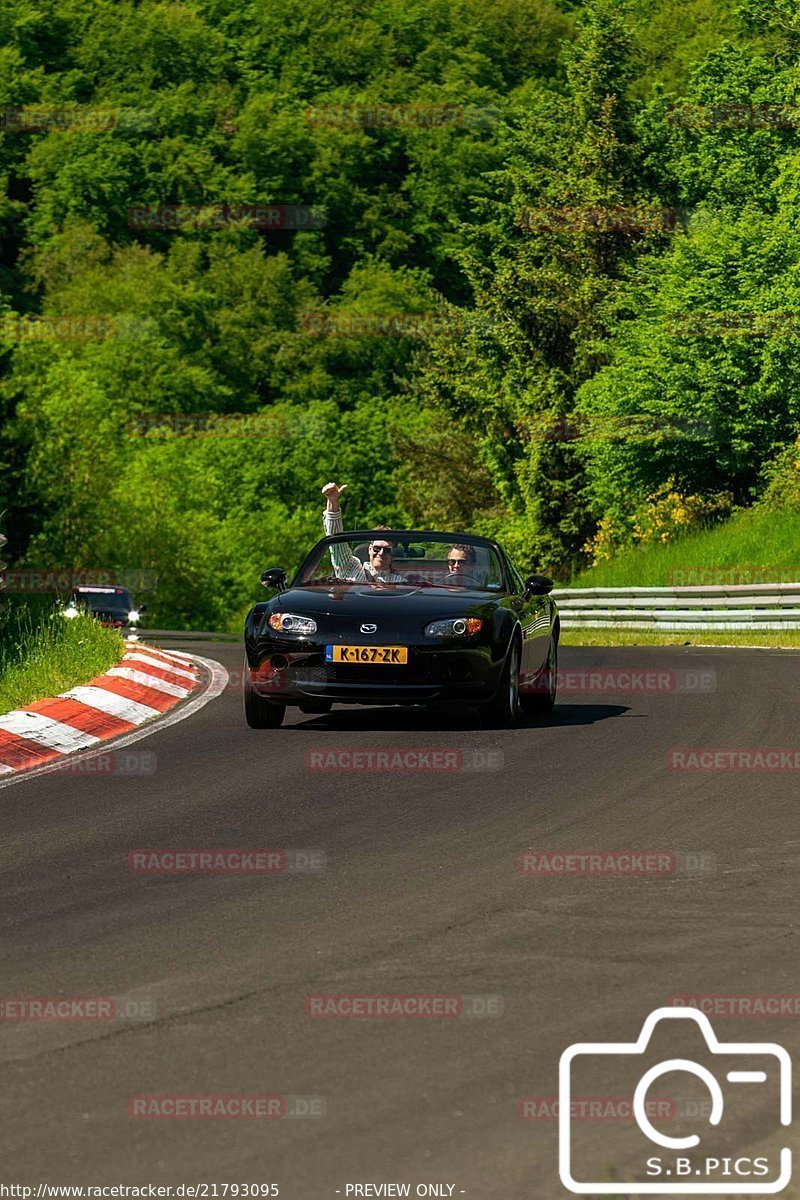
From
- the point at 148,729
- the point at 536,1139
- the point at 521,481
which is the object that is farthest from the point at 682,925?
the point at 521,481

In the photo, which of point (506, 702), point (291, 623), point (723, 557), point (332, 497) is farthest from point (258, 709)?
point (723, 557)

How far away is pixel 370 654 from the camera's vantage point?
557 inches

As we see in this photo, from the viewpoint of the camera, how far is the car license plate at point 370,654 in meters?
14.1

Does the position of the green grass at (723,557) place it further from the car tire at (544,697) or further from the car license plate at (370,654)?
the car license plate at (370,654)

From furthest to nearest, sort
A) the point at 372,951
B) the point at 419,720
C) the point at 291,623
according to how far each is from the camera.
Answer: the point at 419,720 < the point at 291,623 < the point at 372,951

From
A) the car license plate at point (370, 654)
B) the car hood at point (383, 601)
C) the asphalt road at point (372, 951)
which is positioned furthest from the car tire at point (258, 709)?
the asphalt road at point (372, 951)

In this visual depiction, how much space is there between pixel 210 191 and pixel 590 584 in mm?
72363

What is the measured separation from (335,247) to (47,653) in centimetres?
9428

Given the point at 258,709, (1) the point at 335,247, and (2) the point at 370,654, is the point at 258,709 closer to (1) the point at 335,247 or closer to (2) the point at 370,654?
(2) the point at 370,654

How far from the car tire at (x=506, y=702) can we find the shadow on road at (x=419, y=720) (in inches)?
3.4

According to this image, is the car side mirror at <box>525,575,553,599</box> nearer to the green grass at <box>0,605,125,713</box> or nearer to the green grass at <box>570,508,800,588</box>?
the green grass at <box>0,605,125,713</box>

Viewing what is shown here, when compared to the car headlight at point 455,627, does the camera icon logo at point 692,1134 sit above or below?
above

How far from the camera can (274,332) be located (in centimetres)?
10538

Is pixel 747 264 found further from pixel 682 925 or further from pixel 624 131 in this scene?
pixel 682 925
